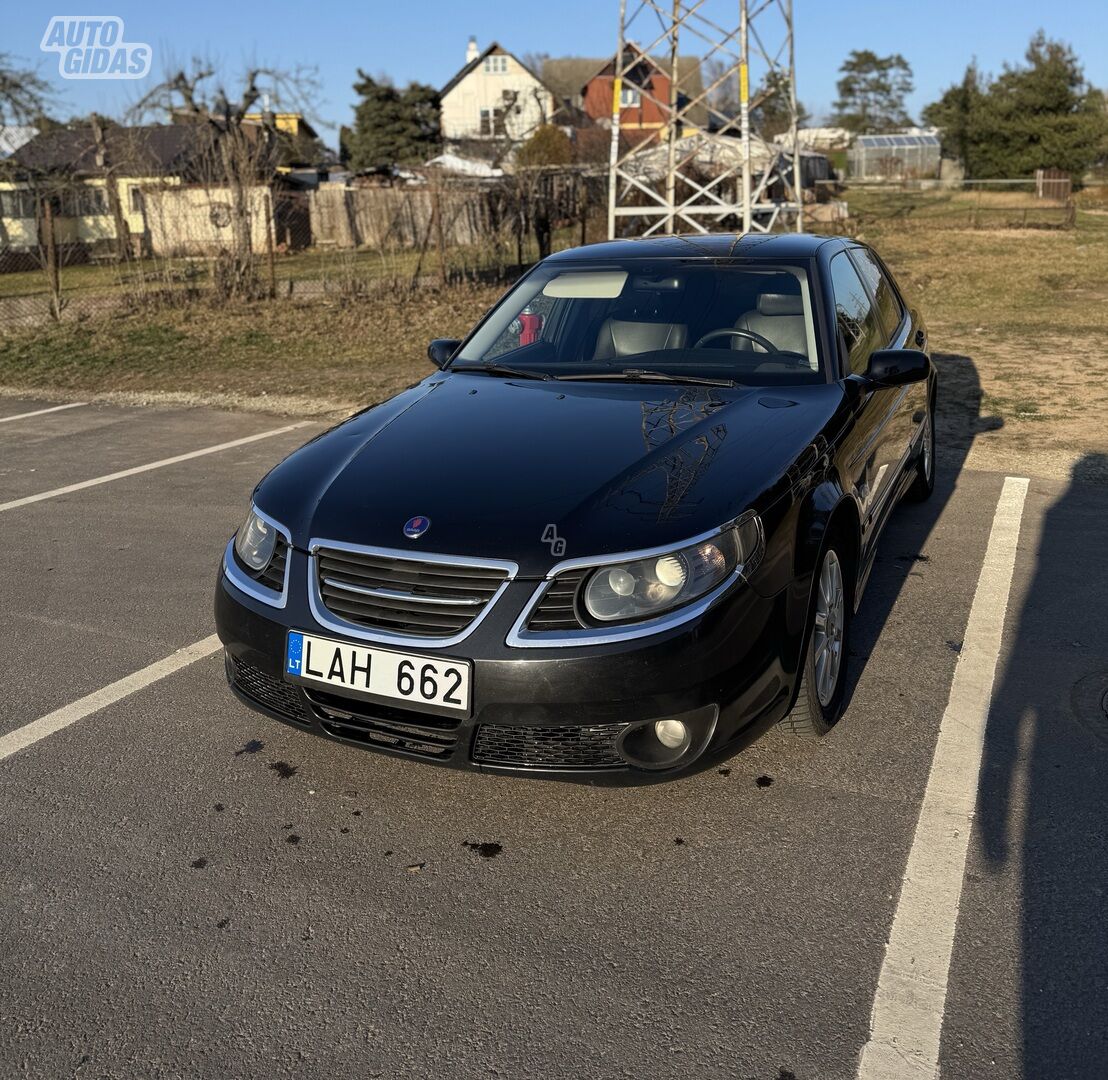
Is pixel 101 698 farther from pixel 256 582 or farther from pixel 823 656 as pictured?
pixel 823 656

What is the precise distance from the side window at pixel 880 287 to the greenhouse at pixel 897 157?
196ft

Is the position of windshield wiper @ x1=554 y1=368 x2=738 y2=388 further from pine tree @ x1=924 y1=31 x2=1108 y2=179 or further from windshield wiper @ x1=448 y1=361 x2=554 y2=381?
pine tree @ x1=924 y1=31 x2=1108 y2=179

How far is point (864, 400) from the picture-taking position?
4.23 meters

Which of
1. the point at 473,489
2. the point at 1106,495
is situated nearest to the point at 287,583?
the point at 473,489

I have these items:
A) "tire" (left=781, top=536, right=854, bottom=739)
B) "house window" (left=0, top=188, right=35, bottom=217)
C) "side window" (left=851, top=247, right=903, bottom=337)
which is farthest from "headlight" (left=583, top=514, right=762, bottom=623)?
"house window" (left=0, top=188, right=35, bottom=217)

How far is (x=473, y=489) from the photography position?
325 centimetres

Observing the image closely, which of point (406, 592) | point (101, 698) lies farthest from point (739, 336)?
point (101, 698)

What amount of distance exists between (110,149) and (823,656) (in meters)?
30.8

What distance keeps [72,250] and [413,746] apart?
2943cm

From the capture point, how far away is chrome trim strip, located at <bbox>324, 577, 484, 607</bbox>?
292 centimetres

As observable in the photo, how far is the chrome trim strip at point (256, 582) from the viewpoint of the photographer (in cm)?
319

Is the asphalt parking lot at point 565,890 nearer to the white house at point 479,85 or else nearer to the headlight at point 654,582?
the headlight at point 654,582

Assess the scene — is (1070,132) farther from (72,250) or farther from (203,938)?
(203,938)

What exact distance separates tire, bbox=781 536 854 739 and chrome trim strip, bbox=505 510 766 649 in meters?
0.58
